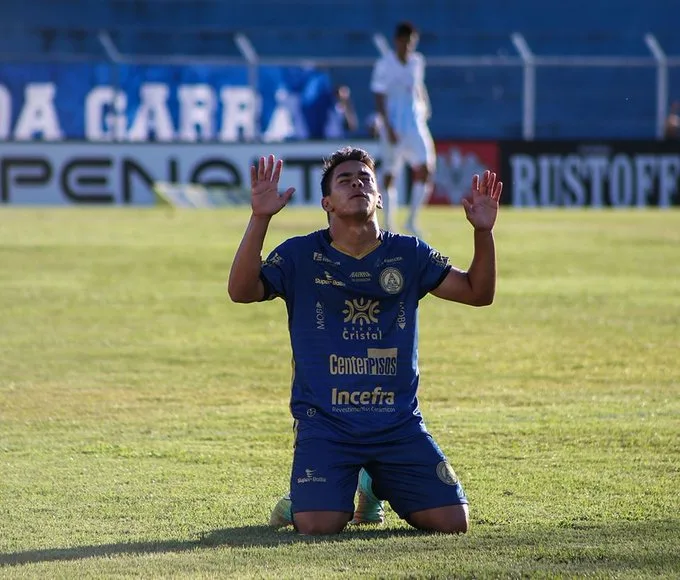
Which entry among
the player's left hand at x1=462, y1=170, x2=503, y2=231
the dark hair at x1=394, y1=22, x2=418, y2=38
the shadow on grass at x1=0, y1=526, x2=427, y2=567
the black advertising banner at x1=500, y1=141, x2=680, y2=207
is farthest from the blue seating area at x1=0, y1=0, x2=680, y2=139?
the shadow on grass at x1=0, y1=526, x2=427, y2=567

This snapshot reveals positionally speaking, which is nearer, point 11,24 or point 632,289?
point 632,289

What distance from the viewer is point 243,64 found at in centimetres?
2820

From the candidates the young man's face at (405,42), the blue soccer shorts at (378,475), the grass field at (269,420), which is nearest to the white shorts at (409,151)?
the young man's face at (405,42)

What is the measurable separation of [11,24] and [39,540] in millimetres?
28762

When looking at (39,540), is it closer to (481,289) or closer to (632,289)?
(481,289)

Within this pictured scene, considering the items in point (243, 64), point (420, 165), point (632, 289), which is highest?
point (243, 64)

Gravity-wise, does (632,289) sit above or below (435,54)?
below

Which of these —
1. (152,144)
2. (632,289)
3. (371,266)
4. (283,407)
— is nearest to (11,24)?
(152,144)

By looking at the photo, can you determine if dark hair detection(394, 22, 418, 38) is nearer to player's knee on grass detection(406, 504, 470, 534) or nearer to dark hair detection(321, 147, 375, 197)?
dark hair detection(321, 147, 375, 197)

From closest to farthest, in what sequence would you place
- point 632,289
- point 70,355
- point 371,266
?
point 371,266 < point 70,355 < point 632,289

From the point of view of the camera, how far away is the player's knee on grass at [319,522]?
5.33 meters

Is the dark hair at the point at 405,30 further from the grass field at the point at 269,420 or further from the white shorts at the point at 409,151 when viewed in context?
the grass field at the point at 269,420

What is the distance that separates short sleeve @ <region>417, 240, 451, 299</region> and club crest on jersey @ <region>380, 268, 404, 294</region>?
4.1 inches

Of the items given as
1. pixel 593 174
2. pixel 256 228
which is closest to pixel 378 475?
pixel 256 228
